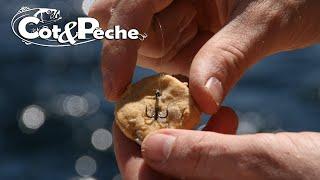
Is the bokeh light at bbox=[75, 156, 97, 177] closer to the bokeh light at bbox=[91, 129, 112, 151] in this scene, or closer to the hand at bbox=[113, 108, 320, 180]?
the bokeh light at bbox=[91, 129, 112, 151]

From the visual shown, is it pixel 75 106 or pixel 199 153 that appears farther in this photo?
pixel 75 106

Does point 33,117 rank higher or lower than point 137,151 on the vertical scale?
lower

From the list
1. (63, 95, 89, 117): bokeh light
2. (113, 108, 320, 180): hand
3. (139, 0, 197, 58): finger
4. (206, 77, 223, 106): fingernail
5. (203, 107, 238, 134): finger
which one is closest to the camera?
(113, 108, 320, 180): hand

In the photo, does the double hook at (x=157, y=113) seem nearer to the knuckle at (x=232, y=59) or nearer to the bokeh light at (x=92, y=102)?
the knuckle at (x=232, y=59)

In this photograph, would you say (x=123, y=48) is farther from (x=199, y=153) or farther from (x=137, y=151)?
(x=199, y=153)

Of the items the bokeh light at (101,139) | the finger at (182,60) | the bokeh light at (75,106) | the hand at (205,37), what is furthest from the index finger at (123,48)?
the bokeh light at (75,106)

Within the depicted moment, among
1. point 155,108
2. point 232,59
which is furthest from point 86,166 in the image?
point 232,59

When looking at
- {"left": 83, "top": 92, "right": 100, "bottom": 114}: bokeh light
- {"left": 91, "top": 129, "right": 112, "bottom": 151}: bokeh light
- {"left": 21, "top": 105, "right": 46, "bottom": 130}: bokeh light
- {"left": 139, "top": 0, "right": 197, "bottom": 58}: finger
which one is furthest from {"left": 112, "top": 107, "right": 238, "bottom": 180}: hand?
{"left": 83, "top": 92, "right": 100, "bottom": 114}: bokeh light
